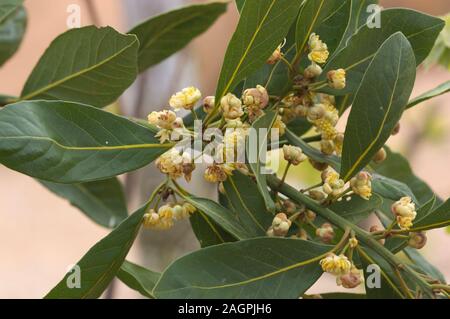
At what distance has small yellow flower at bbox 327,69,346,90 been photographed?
66 centimetres

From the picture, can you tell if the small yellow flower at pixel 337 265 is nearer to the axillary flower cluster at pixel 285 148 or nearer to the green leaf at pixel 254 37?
the axillary flower cluster at pixel 285 148

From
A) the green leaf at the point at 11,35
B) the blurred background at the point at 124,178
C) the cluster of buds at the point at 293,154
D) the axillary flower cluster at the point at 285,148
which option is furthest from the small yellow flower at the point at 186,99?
the blurred background at the point at 124,178

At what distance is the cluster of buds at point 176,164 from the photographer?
625 millimetres

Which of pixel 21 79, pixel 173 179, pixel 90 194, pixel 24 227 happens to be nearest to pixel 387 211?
pixel 173 179

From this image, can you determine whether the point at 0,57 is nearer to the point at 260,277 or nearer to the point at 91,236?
the point at 260,277

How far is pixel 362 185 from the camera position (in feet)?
2.15

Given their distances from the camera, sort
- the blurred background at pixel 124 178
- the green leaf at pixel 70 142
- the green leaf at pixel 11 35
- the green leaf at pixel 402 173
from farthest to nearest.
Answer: the blurred background at pixel 124 178 → the green leaf at pixel 11 35 → the green leaf at pixel 402 173 → the green leaf at pixel 70 142

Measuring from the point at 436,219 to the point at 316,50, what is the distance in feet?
0.63

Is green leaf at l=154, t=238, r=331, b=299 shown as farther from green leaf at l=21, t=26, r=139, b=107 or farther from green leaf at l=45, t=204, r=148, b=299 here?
green leaf at l=21, t=26, r=139, b=107

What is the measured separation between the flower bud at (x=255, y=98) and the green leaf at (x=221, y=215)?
0.34 feet

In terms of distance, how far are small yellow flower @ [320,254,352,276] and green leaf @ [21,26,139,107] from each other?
11.8 inches

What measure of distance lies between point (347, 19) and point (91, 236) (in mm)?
5040

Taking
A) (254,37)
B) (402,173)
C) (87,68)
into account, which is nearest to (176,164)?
(254,37)

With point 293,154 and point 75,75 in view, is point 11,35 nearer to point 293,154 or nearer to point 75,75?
point 75,75
